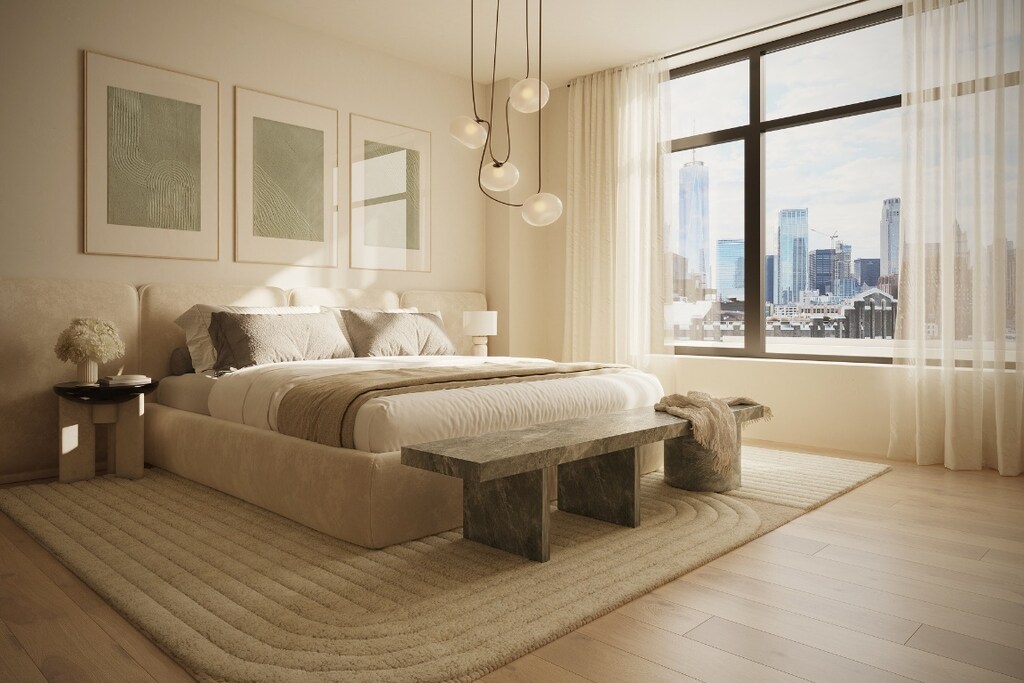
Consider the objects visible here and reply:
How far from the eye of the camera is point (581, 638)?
6.07 ft

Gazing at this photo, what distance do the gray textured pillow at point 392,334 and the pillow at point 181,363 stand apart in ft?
3.01

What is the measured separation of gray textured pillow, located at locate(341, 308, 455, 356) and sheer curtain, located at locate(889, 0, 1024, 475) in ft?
9.28

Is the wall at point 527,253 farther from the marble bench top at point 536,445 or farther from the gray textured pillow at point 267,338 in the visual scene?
the marble bench top at point 536,445

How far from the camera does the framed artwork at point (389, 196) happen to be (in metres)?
5.07

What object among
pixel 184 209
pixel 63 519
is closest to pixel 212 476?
pixel 63 519

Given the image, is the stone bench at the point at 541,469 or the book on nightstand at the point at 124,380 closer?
the stone bench at the point at 541,469

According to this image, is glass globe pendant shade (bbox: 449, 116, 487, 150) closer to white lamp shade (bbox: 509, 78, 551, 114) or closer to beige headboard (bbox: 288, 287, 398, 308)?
white lamp shade (bbox: 509, 78, 551, 114)

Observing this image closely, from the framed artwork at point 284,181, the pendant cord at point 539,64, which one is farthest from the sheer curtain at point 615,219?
the framed artwork at point 284,181

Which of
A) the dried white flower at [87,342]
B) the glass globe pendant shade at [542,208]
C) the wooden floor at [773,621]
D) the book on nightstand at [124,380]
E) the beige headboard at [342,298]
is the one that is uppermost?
the glass globe pendant shade at [542,208]

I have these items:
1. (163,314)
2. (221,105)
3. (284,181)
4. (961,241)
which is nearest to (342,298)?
(284,181)

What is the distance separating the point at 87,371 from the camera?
3.56 metres

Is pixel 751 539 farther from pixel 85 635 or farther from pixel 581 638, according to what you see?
pixel 85 635

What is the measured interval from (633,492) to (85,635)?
184 cm

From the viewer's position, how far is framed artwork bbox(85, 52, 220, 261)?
3.89 metres
